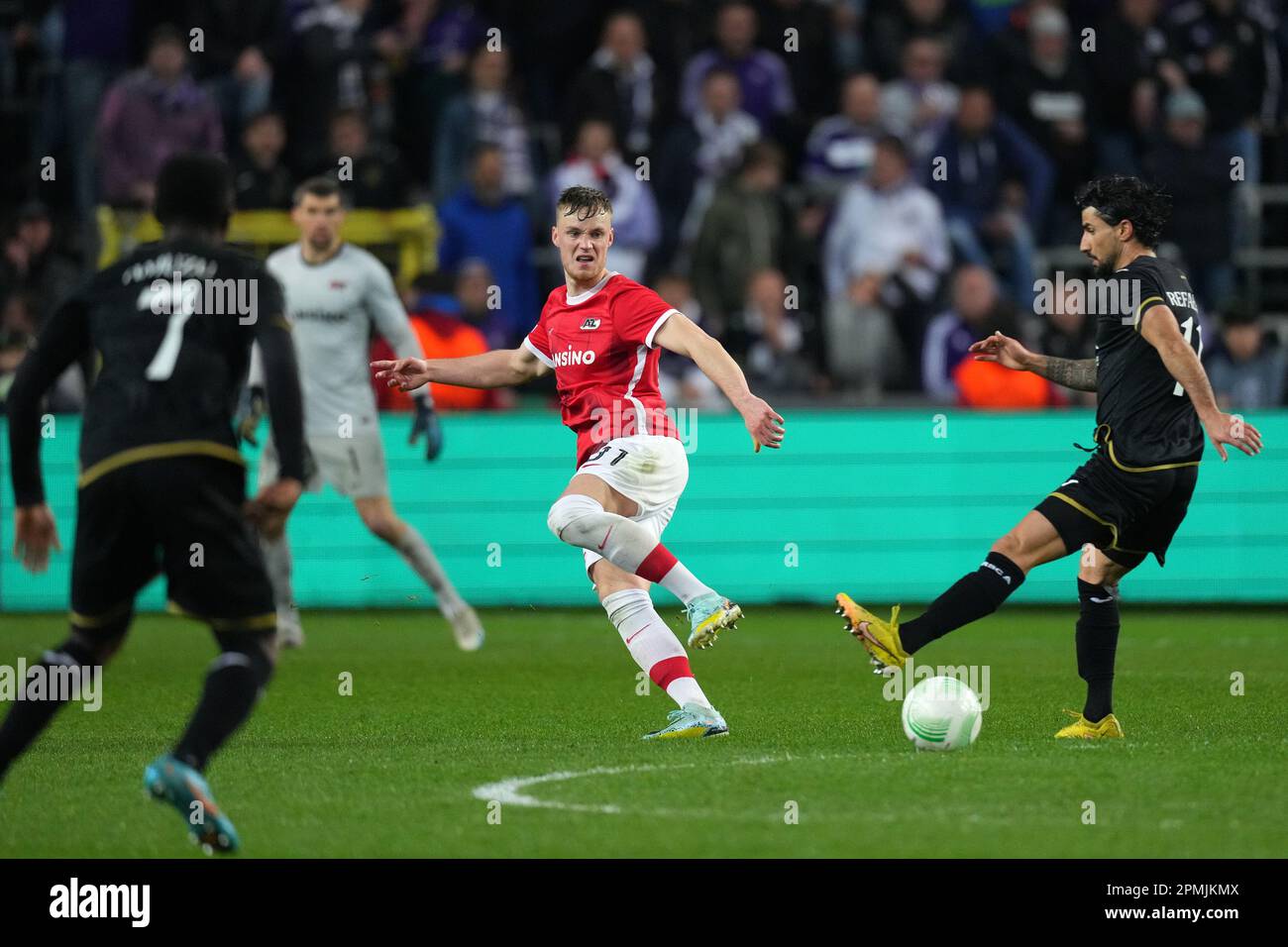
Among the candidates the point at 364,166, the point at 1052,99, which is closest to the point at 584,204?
the point at 364,166

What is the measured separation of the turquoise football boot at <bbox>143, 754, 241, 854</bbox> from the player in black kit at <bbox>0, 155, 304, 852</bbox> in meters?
0.16

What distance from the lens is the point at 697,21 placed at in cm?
1806

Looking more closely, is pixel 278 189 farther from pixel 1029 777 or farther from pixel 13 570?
pixel 1029 777

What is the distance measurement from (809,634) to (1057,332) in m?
3.93

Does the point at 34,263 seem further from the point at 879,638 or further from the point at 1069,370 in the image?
the point at 879,638

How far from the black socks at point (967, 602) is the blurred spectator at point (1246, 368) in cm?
779

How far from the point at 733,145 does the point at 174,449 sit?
11820 millimetres

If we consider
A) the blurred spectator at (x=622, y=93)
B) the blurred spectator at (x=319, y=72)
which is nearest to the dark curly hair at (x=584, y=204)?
the blurred spectator at (x=622, y=93)

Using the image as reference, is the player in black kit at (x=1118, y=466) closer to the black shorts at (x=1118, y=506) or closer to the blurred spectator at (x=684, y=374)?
the black shorts at (x=1118, y=506)

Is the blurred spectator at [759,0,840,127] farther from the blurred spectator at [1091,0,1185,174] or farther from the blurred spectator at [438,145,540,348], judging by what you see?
the blurred spectator at [438,145,540,348]

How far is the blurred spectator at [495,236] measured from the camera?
53.5ft

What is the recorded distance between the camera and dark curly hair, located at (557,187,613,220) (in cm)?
804

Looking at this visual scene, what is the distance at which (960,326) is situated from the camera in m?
15.6

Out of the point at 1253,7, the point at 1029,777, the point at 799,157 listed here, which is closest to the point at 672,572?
the point at 1029,777
